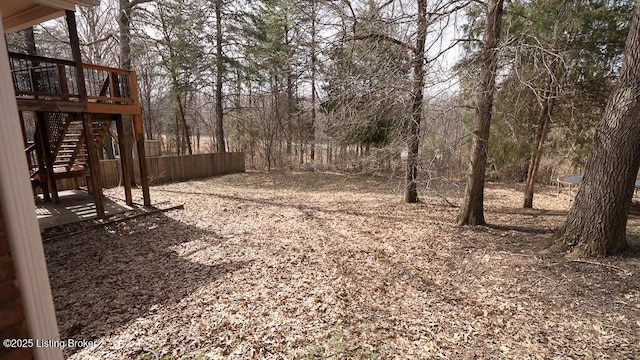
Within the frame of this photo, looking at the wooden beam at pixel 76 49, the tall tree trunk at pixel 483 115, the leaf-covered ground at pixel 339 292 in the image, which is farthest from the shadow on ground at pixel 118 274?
the tall tree trunk at pixel 483 115

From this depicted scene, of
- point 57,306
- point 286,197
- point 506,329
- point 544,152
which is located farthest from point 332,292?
point 544,152

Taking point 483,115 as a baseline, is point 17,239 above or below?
below

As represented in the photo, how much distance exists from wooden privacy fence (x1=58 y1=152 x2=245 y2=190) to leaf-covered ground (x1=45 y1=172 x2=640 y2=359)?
597 cm

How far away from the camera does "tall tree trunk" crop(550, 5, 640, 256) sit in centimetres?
364

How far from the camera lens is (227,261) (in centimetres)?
468

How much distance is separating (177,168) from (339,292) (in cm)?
1192

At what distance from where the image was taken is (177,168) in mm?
13359

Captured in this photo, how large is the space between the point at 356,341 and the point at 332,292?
90 cm

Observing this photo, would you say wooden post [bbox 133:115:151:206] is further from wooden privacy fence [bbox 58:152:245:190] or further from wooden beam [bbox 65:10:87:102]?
wooden privacy fence [bbox 58:152:245:190]

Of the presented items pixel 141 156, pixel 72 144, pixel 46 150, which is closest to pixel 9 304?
pixel 141 156

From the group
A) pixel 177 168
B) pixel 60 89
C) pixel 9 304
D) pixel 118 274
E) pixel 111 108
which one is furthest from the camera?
pixel 177 168

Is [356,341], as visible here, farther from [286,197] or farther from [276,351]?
[286,197]

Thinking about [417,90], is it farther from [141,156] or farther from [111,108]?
[141,156]

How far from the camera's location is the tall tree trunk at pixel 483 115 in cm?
502
